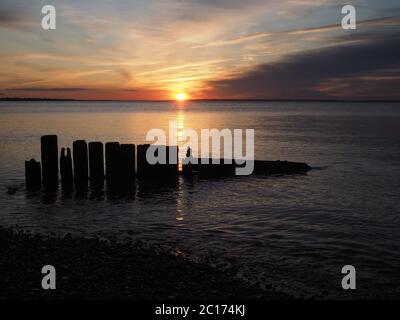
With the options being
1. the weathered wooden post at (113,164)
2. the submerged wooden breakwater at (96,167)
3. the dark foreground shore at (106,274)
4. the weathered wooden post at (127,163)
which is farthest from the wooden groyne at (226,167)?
the dark foreground shore at (106,274)

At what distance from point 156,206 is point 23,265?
8.99 m

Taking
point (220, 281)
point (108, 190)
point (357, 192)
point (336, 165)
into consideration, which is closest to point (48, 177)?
point (108, 190)

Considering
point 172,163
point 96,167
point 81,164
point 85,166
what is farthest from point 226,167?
point 81,164

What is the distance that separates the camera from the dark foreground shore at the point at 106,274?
29.0 ft

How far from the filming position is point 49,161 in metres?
21.5

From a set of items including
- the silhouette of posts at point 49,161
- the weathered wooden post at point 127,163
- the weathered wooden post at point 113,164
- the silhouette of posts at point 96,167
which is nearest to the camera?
the silhouette of posts at point 49,161

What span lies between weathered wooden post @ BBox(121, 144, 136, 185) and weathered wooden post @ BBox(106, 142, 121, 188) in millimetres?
218

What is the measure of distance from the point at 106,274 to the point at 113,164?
13.1 meters

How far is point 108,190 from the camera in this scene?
21.4m

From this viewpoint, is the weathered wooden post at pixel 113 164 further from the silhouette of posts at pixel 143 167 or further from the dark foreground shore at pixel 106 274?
the dark foreground shore at pixel 106 274

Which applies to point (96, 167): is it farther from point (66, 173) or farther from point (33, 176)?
point (33, 176)

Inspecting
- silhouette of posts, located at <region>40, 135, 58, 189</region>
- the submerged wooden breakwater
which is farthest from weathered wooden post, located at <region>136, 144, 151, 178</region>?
silhouette of posts, located at <region>40, 135, 58, 189</region>

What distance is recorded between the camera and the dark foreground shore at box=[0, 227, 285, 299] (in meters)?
8.83

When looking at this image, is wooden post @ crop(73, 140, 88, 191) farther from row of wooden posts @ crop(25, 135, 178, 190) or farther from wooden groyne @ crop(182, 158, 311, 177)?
wooden groyne @ crop(182, 158, 311, 177)
